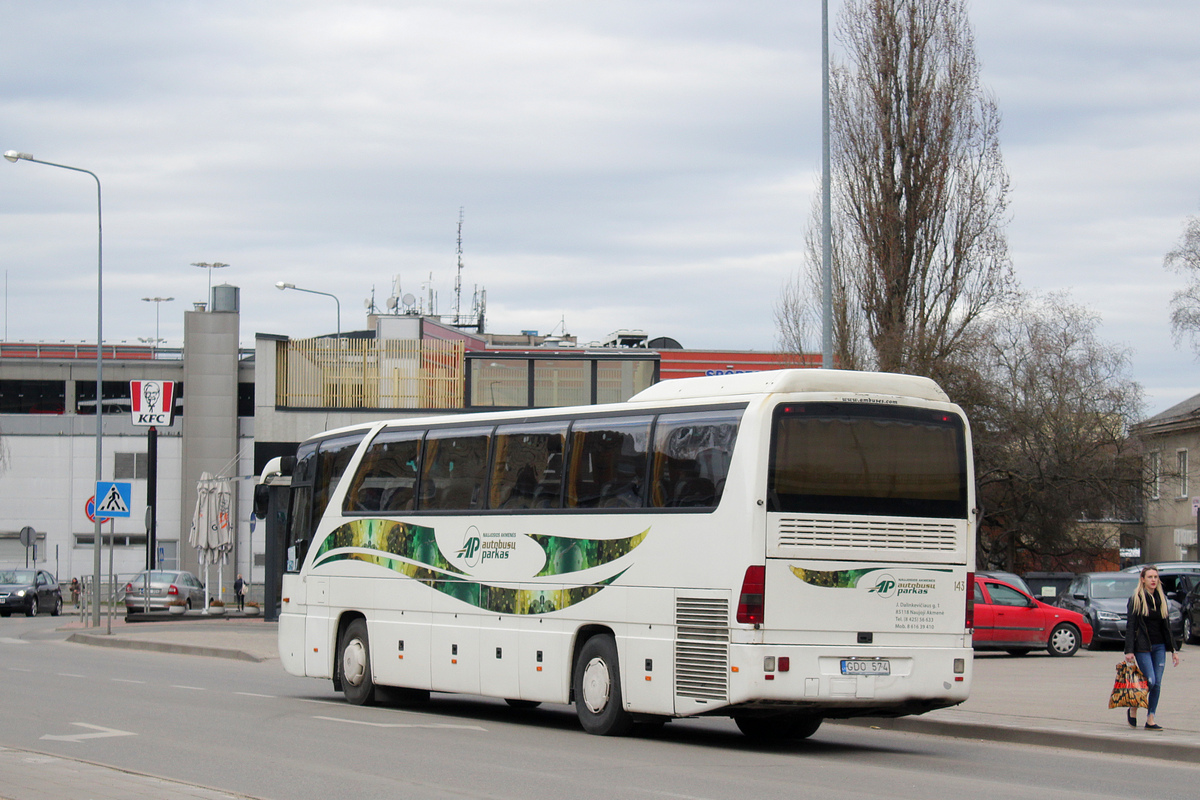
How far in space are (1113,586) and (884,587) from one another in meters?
21.8

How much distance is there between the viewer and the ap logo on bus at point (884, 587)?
42.7ft

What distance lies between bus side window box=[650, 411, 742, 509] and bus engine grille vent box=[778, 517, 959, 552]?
0.74 metres

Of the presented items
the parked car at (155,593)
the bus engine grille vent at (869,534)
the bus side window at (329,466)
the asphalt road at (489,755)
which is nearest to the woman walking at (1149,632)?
the asphalt road at (489,755)

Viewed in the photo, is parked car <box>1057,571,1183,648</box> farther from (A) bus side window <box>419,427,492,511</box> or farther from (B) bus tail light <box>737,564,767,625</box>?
(B) bus tail light <box>737,564,767,625</box>

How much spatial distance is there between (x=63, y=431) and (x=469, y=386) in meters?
18.1

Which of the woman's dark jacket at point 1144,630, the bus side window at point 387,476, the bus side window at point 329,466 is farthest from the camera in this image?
the bus side window at point 329,466

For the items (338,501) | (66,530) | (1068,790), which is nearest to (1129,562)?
(66,530)

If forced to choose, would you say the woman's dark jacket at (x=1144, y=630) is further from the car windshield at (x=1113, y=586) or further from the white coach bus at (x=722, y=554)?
the car windshield at (x=1113, y=586)

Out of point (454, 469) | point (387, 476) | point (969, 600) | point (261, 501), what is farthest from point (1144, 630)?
point (261, 501)

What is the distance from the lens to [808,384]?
12977mm

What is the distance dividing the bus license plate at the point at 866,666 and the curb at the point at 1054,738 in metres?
2.27

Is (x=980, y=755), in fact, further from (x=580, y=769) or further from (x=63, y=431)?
(x=63, y=431)

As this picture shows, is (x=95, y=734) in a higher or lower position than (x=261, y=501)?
lower

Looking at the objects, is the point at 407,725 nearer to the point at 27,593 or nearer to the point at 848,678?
the point at 848,678
